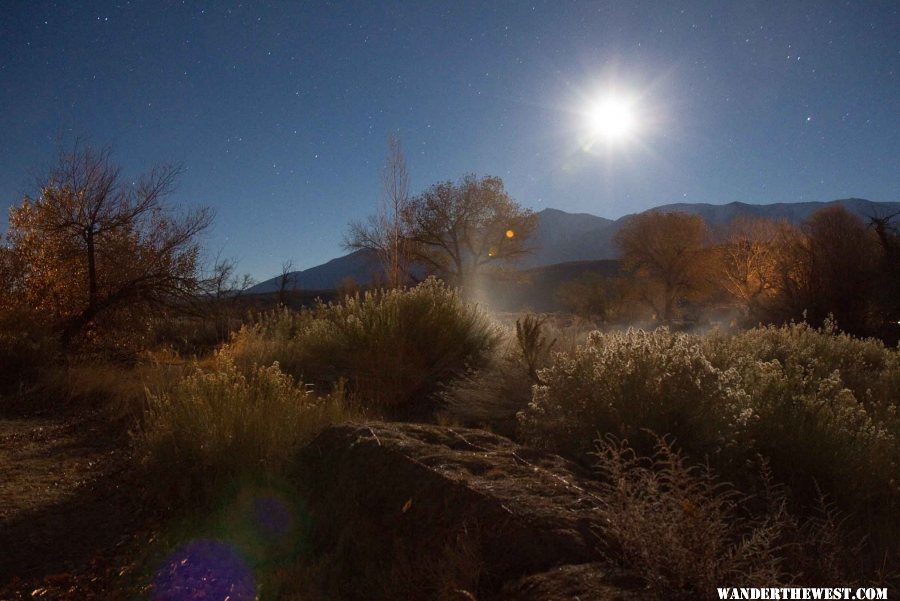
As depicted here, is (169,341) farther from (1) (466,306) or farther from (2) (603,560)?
(2) (603,560)

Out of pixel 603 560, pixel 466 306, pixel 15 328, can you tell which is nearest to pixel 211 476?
pixel 603 560

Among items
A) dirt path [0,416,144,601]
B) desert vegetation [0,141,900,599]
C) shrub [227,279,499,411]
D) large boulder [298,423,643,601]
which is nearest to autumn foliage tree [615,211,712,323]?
desert vegetation [0,141,900,599]

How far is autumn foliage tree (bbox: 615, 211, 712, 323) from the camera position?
117 feet

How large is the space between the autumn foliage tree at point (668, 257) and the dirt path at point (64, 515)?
111 ft

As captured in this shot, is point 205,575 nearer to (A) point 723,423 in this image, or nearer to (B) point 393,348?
(A) point 723,423

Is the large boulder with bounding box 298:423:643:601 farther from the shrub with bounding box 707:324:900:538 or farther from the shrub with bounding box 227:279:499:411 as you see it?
the shrub with bounding box 227:279:499:411

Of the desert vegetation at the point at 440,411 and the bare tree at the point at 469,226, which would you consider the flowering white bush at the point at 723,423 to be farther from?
the bare tree at the point at 469,226

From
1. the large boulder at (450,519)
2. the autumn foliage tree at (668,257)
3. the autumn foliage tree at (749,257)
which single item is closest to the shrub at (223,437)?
the large boulder at (450,519)

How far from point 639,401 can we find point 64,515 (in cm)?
382

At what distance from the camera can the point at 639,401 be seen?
3.68m

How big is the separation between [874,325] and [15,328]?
20190 millimetres

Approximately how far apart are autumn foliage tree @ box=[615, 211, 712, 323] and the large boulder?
33963mm

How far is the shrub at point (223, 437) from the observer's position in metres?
3.83

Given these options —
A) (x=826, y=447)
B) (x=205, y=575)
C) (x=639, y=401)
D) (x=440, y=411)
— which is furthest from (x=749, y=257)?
(x=205, y=575)
